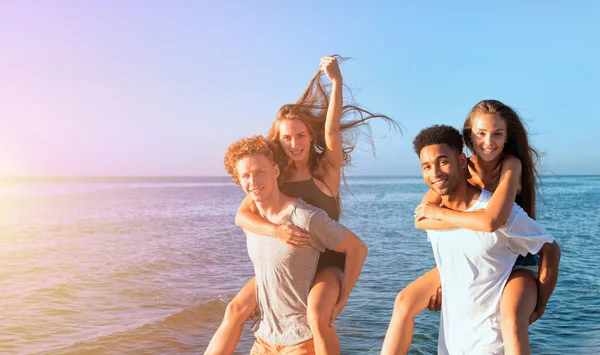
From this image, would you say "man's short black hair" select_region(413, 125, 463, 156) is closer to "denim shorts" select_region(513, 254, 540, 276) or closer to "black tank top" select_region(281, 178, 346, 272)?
"denim shorts" select_region(513, 254, 540, 276)

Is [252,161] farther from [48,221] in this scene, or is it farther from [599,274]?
[48,221]

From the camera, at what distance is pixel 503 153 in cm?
429

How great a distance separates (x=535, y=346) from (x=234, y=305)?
5.01 metres

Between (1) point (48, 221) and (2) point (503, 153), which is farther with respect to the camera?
(1) point (48, 221)

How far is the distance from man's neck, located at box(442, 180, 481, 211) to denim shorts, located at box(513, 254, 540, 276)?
489 mm

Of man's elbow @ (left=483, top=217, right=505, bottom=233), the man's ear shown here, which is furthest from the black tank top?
man's elbow @ (left=483, top=217, right=505, bottom=233)

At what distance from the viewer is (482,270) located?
13.2ft

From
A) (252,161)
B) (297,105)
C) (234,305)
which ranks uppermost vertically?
(297,105)

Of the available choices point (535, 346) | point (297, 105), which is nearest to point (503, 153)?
point (297, 105)

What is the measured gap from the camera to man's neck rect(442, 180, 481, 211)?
4168 mm

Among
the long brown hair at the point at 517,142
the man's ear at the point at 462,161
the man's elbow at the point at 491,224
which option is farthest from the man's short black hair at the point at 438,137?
the man's elbow at the point at 491,224

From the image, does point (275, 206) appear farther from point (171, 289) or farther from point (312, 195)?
point (171, 289)

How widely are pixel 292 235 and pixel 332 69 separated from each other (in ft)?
4.17

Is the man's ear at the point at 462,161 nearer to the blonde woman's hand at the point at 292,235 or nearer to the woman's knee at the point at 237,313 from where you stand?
the blonde woman's hand at the point at 292,235
